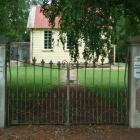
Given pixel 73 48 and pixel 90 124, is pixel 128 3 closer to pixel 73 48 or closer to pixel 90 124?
pixel 73 48

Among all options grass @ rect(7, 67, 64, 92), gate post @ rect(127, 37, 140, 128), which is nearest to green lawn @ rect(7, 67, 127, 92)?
grass @ rect(7, 67, 64, 92)

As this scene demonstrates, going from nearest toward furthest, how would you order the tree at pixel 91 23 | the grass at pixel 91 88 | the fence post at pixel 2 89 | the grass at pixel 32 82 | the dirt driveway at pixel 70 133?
the dirt driveway at pixel 70 133, the fence post at pixel 2 89, the tree at pixel 91 23, the grass at pixel 91 88, the grass at pixel 32 82

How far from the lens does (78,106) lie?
14273mm

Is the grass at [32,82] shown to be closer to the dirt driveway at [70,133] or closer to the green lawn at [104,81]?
the green lawn at [104,81]

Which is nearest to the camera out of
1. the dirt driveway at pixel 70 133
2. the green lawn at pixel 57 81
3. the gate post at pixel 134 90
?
the dirt driveway at pixel 70 133

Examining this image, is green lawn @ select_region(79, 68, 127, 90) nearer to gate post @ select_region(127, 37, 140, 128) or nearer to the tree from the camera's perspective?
gate post @ select_region(127, 37, 140, 128)

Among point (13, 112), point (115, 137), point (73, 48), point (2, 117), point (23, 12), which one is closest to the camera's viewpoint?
point (115, 137)

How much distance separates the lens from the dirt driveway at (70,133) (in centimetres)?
1046

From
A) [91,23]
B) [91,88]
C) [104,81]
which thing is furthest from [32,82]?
[91,23]

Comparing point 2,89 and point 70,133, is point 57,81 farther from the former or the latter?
point 70,133

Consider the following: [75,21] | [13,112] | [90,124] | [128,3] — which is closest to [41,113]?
[13,112]

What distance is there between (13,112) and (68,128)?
183 centimetres

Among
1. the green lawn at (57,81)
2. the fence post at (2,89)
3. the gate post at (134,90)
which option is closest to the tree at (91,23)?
the green lawn at (57,81)

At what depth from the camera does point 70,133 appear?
1091 centimetres
